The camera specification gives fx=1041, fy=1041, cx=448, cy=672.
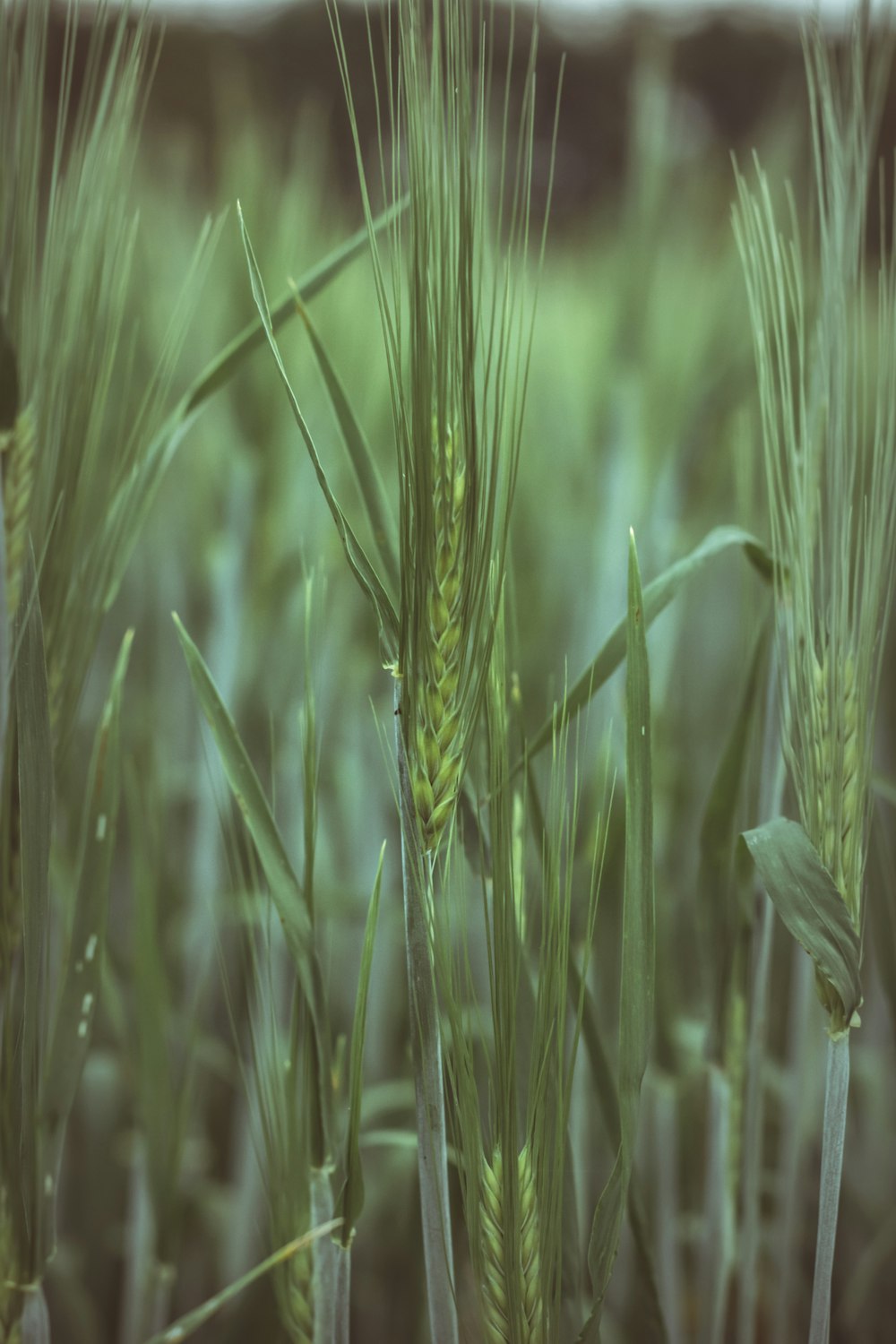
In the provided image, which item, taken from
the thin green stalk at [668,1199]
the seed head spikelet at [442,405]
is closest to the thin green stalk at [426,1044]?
the seed head spikelet at [442,405]

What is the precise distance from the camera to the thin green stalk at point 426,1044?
0.24 m

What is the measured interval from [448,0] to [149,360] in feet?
1.42

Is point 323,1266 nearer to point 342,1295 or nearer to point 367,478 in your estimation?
point 342,1295

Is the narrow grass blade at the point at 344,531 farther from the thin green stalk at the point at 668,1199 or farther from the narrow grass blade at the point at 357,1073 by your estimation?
the thin green stalk at the point at 668,1199

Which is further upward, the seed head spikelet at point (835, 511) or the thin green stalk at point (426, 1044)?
the seed head spikelet at point (835, 511)

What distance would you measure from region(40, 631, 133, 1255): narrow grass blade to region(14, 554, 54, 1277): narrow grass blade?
41mm

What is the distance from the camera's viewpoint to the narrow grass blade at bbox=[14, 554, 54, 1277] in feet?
0.85

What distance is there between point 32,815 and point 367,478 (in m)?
0.13

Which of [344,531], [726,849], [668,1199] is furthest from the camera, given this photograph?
[668,1199]

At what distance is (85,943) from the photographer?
0.32 meters

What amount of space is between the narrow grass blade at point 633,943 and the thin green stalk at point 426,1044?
0.04m

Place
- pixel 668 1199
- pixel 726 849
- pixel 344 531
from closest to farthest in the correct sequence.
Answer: pixel 344 531, pixel 726 849, pixel 668 1199

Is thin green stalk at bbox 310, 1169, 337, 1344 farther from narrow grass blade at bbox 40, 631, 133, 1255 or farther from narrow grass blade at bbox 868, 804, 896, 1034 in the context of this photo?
narrow grass blade at bbox 868, 804, 896, 1034

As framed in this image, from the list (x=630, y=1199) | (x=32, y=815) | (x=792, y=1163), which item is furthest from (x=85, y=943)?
(x=792, y=1163)
